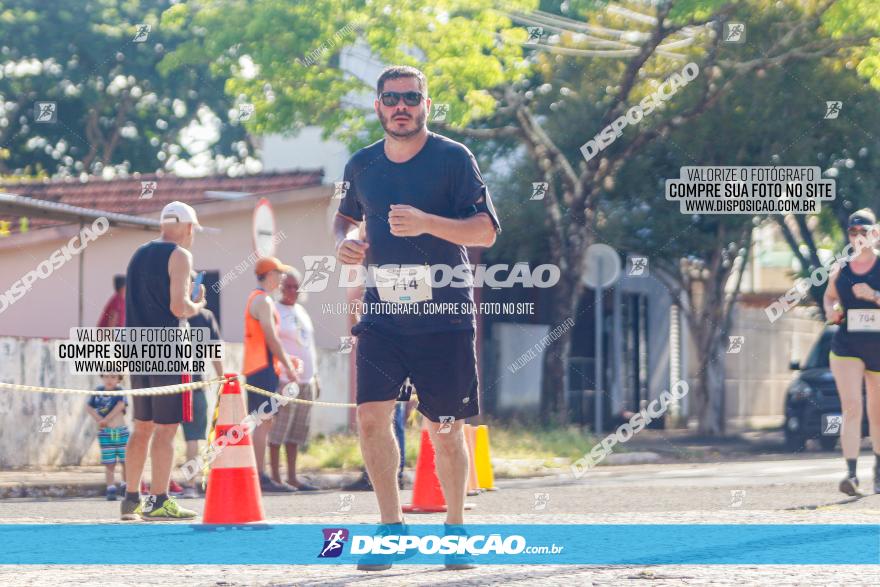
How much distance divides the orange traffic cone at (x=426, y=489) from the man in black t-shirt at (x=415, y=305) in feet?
11.8

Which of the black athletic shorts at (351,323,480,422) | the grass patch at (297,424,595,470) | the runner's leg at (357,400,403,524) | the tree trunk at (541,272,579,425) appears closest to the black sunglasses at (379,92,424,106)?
the black athletic shorts at (351,323,480,422)

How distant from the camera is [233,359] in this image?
17.4m

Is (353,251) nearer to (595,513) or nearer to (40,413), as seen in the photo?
(595,513)

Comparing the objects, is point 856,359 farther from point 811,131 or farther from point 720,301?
point 720,301

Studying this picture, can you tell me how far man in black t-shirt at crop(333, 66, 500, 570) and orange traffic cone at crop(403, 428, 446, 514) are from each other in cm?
358

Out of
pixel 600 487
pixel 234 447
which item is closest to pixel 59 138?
pixel 600 487

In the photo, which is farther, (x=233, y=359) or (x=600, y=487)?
(x=233, y=359)

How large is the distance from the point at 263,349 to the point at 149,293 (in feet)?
9.06

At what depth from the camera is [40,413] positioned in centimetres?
1439

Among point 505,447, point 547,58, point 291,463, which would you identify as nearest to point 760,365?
point 547,58

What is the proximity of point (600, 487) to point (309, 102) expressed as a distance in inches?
335

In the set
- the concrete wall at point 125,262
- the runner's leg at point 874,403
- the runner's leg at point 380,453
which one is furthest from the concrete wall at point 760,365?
the runner's leg at point 380,453

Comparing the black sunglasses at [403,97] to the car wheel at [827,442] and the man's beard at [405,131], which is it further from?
the car wheel at [827,442]

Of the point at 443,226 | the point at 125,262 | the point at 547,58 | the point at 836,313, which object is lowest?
the point at 836,313
